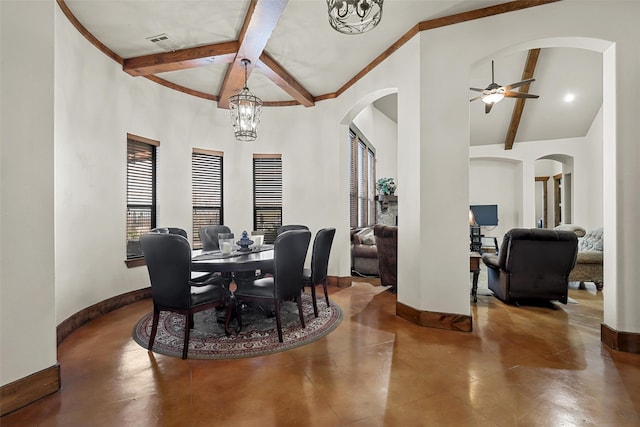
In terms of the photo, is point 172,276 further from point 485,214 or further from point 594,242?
point 485,214

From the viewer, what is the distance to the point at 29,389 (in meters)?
1.82

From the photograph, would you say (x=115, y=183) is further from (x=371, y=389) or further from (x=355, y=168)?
(x=355, y=168)

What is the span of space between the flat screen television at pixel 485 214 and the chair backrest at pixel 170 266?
8.81 meters

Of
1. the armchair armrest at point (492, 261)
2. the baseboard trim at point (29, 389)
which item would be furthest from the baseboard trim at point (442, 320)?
the baseboard trim at point (29, 389)

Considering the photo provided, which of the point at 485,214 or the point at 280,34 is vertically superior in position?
the point at 280,34

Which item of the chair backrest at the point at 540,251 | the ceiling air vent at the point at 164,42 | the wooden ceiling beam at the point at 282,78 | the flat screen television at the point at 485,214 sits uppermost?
the ceiling air vent at the point at 164,42

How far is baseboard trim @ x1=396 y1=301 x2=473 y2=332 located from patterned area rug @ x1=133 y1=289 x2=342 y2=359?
817mm

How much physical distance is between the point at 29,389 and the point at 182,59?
336cm

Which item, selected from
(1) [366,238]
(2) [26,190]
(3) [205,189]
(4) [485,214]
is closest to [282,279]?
(2) [26,190]

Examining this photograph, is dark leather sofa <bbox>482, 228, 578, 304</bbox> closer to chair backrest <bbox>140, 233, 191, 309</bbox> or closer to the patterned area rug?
the patterned area rug

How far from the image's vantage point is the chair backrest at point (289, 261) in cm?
264

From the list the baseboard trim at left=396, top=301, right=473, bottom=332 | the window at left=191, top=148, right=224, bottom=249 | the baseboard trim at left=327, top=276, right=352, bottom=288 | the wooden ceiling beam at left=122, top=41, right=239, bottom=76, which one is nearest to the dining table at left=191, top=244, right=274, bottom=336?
the baseboard trim at left=396, top=301, right=473, bottom=332

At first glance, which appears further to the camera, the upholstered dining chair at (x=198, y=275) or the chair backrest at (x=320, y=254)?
the chair backrest at (x=320, y=254)

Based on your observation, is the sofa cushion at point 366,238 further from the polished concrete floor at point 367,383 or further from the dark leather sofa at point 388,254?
the polished concrete floor at point 367,383
